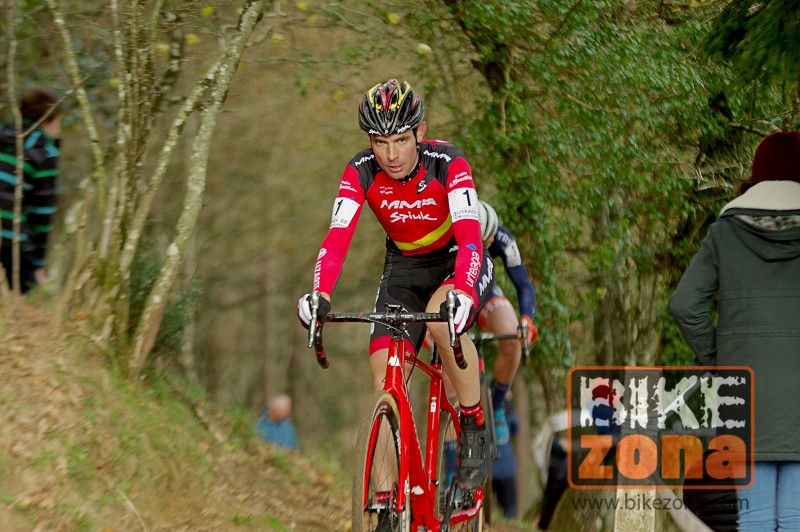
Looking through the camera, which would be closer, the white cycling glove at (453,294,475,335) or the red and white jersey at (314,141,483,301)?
the white cycling glove at (453,294,475,335)

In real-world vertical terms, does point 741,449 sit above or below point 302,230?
below

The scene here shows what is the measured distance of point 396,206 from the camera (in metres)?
5.70

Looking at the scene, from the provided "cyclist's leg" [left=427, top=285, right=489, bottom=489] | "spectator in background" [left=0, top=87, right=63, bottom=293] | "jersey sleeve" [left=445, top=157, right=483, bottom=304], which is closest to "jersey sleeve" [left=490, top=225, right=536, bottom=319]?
"cyclist's leg" [left=427, top=285, right=489, bottom=489]

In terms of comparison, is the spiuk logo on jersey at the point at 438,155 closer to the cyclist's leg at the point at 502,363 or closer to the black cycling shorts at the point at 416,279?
the black cycling shorts at the point at 416,279

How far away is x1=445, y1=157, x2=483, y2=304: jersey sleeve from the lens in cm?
498

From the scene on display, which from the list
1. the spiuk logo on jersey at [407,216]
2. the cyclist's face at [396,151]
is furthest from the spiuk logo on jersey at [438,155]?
the spiuk logo on jersey at [407,216]

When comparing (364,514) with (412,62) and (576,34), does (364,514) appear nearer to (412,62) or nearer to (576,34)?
(576,34)

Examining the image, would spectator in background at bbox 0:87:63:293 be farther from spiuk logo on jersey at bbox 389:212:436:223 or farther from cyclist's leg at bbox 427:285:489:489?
cyclist's leg at bbox 427:285:489:489

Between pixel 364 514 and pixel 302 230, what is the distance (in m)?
17.0

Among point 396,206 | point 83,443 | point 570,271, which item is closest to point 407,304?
point 396,206

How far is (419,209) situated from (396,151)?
1.69 feet
